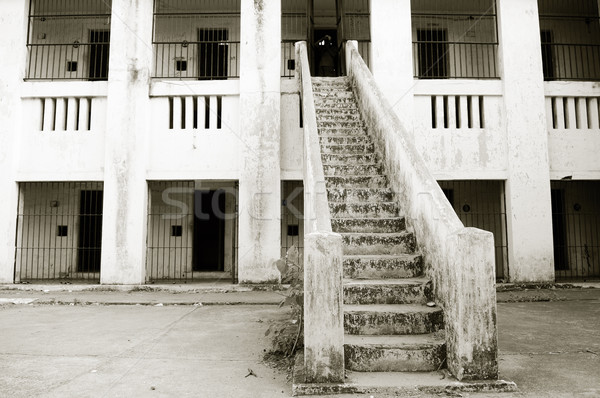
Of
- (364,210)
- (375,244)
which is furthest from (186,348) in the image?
(364,210)

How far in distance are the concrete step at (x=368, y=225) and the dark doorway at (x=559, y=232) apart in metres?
9.16

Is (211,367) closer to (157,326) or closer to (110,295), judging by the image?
(157,326)

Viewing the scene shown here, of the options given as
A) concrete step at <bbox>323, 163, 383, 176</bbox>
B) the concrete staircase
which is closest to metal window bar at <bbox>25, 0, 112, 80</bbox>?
concrete step at <bbox>323, 163, 383, 176</bbox>

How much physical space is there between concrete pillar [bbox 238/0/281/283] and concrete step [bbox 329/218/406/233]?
402cm

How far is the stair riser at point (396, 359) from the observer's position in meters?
3.98

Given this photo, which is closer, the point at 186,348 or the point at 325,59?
the point at 186,348

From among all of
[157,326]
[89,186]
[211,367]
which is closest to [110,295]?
[157,326]

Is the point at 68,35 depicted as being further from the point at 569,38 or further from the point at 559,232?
the point at 559,232

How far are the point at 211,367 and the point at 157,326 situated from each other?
6.93 ft

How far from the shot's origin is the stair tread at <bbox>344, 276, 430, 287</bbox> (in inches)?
184

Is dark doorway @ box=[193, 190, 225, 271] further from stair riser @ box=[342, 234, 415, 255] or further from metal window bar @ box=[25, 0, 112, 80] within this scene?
stair riser @ box=[342, 234, 415, 255]

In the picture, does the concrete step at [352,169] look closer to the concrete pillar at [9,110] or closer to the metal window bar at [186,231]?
the metal window bar at [186,231]

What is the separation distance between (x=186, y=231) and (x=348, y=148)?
6.74 meters

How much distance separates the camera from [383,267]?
Answer: 5027 millimetres
